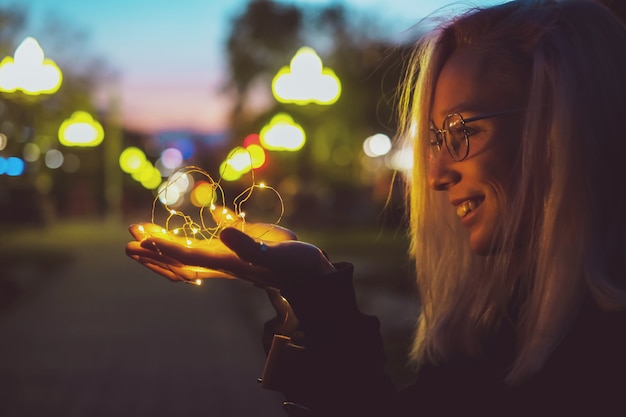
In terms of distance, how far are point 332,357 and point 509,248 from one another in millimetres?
464

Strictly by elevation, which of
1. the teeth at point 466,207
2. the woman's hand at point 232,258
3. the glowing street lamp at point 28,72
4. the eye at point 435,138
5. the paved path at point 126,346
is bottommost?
the paved path at point 126,346

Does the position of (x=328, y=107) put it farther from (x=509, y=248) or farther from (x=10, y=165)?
(x=509, y=248)

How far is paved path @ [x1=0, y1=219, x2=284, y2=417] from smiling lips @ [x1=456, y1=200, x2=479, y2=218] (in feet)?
18.4

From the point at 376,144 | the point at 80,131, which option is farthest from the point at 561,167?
the point at 376,144

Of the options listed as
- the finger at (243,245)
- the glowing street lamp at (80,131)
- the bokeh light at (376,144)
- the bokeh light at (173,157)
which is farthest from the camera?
the bokeh light at (173,157)

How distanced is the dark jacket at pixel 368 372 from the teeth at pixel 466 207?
0.31 metres

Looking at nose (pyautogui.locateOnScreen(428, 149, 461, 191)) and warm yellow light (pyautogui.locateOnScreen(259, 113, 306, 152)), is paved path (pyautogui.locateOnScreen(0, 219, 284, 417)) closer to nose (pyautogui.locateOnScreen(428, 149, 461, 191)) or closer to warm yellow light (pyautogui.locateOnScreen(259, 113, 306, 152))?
warm yellow light (pyautogui.locateOnScreen(259, 113, 306, 152))

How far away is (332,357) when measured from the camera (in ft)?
6.38

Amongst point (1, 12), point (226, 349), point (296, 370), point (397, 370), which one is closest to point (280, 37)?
point (1, 12)

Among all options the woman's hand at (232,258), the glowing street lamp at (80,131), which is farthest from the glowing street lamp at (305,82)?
the woman's hand at (232,258)

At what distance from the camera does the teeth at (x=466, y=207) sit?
2.02m

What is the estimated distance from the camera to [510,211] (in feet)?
6.23

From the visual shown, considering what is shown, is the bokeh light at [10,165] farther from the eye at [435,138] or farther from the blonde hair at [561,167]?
the blonde hair at [561,167]

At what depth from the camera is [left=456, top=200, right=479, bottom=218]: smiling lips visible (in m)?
2.02
